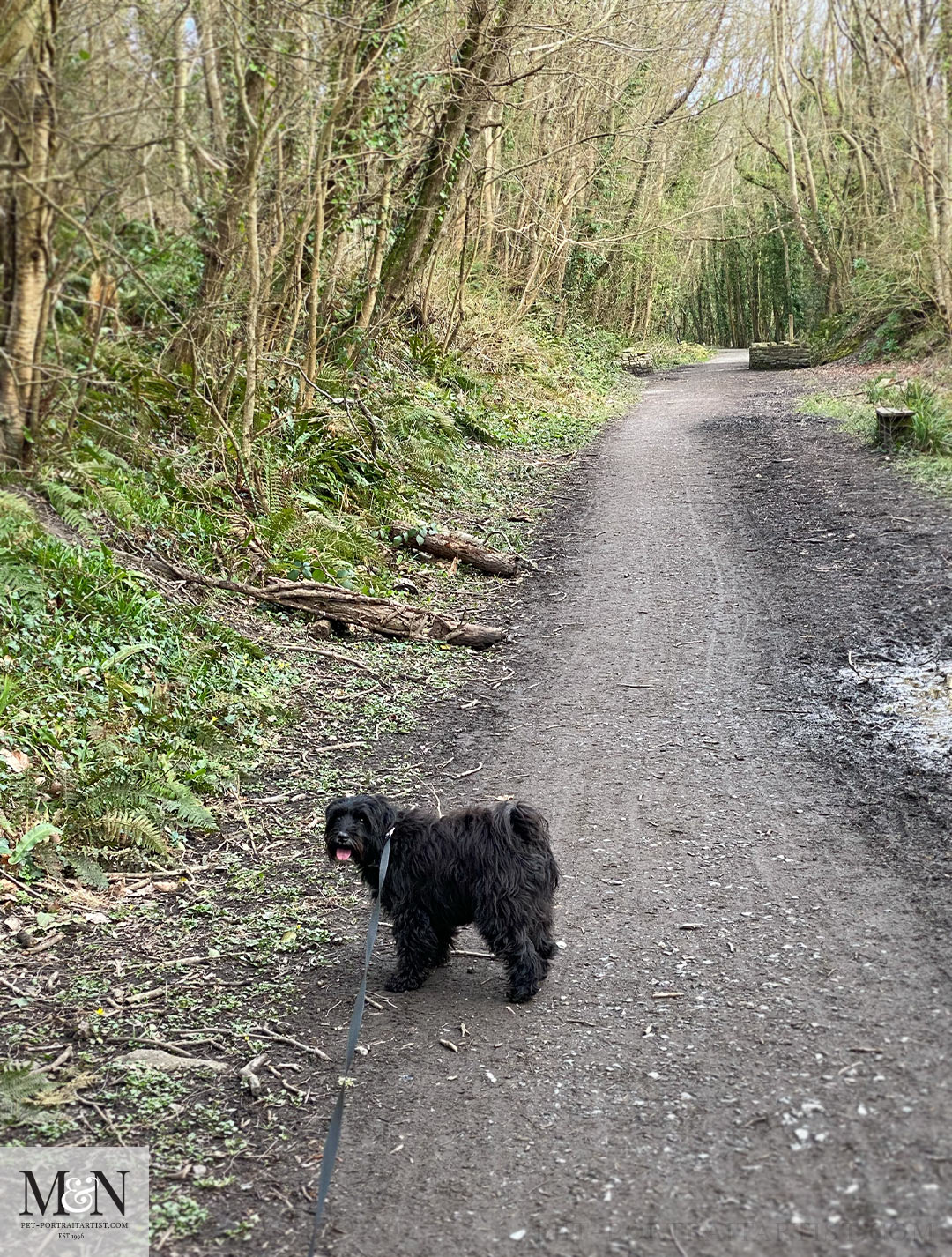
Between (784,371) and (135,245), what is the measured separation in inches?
1015

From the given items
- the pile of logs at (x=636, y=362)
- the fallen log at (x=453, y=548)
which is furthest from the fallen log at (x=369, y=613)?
the pile of logs at (x=636, y=362)

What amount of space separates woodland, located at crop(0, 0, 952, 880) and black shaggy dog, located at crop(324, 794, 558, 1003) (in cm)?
186

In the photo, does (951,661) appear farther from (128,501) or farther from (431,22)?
(431,22)

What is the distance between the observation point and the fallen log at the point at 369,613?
938 cm

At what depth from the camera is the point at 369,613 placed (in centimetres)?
949

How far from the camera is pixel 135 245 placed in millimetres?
9633

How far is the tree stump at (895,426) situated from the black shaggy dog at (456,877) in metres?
13.2

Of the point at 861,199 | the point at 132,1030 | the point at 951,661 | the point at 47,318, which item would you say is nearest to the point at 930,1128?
the point at 132,1030

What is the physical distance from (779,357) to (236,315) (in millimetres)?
25865

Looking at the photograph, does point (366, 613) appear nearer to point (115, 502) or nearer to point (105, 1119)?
point (115, 502)

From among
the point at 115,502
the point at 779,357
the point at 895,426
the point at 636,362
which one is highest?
the point at 636,362

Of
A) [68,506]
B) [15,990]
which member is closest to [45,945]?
[15,990]

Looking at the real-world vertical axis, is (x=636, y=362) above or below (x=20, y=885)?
above

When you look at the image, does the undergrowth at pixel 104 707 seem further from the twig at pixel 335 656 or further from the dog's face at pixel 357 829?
the dog's face at pixel 357 829
